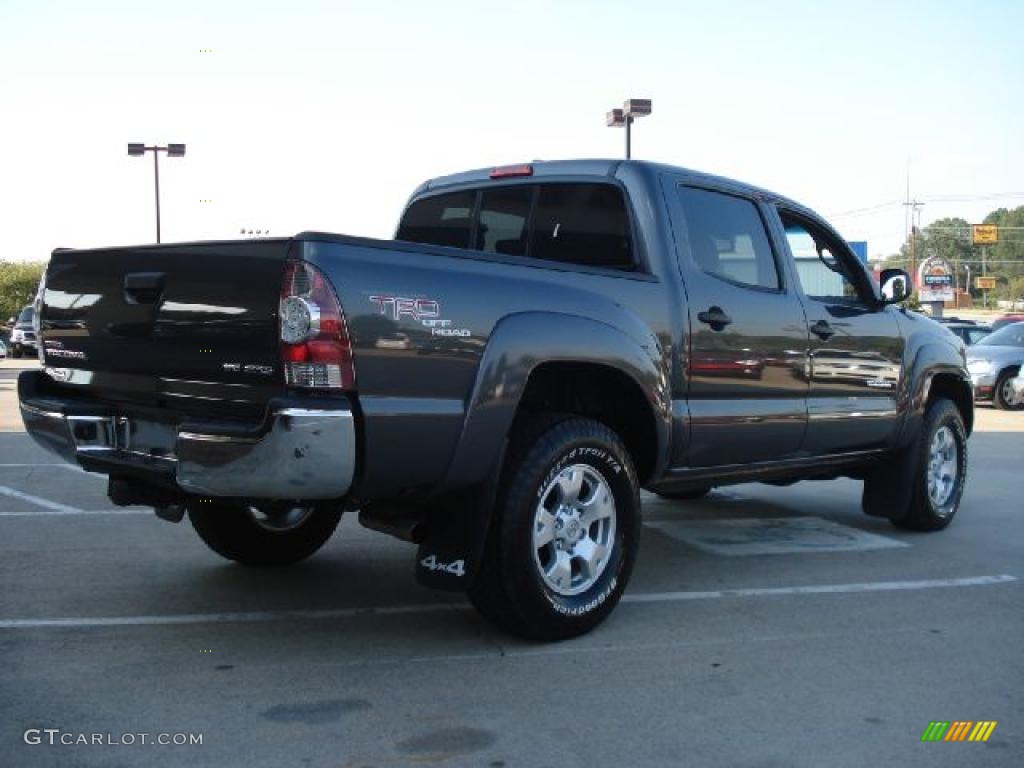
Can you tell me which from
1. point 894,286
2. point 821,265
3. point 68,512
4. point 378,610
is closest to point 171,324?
→ point 378,610

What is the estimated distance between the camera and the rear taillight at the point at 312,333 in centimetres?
361

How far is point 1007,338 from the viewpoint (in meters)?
19.5

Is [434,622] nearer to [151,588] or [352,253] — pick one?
[151,588]

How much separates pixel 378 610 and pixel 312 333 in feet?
5.78

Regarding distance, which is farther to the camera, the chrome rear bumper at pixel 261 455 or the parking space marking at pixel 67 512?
the parking space marking at pixel 67 512

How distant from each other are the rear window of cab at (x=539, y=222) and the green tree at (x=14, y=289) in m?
51.0

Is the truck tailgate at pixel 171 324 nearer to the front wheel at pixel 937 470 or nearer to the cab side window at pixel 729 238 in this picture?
the cab side window at pixel 729 238

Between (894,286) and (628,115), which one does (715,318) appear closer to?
(894,286)

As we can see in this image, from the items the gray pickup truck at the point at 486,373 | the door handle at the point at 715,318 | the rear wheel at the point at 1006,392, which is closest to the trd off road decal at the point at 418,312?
the gray pickup truck at the point at 486,373

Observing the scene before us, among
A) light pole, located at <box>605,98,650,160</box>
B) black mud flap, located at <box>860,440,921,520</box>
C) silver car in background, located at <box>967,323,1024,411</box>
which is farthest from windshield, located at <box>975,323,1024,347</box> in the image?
black mud flap, located at <box>860,440,921,520</box>

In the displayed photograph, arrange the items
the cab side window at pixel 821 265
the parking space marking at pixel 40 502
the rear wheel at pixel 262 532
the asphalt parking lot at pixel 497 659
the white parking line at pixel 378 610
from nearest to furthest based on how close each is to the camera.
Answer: the asphalt parking lot at pixel 497 659
the white parking line at pixel 378 610
the rear wheel at pixel 262 532
the cab side window at pixel 821 265
the parking space marking at pixel 40 502

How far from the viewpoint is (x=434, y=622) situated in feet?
15.5

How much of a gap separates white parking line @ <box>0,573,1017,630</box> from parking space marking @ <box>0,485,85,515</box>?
8.81 feet

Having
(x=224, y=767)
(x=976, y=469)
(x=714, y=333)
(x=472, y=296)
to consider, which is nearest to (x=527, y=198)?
(x=714, y=333)
